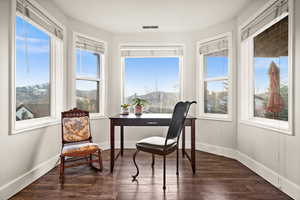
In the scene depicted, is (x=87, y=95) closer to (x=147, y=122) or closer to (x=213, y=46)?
(x=147, y=122)

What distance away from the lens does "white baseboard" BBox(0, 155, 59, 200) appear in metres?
1.93

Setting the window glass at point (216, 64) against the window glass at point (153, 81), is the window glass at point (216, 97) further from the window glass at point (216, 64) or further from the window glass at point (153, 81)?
the window glass at point (153, 81)

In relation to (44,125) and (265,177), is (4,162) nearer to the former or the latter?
(44,125)

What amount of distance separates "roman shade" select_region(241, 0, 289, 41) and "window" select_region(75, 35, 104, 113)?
8.90 ft

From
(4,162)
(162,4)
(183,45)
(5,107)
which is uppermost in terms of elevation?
(162,4)

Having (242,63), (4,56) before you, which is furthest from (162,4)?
(4,56)

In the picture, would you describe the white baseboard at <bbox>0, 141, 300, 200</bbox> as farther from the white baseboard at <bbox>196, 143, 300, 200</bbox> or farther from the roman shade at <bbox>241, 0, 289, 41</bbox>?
the roman shade at <bbox>241, 0, 289, 41</bbox>

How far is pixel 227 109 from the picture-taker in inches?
135

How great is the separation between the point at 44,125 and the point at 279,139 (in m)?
3.11

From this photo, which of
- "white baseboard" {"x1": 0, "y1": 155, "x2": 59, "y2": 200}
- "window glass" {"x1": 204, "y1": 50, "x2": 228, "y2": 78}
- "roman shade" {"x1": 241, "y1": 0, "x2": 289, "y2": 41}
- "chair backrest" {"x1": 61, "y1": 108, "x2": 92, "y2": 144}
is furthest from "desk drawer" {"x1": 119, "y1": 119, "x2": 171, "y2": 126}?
"roman shade" {"x1": 241, "y1": 0, "x2": 289, "y2": 41}

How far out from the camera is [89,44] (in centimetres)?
357

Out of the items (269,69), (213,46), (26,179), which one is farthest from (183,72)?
(26,179)

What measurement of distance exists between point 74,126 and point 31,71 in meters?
0.99

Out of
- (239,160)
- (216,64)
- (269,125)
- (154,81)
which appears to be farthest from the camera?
(154,81)
